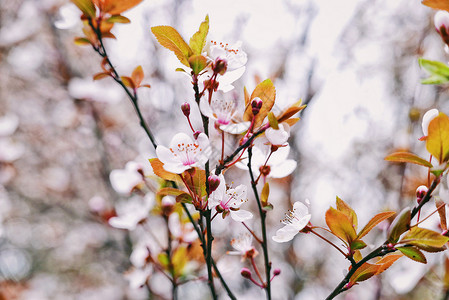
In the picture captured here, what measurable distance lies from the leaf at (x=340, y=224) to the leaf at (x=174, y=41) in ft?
1.10

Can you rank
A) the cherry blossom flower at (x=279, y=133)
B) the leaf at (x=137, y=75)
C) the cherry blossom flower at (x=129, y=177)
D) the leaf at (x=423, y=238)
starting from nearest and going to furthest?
the leaf at (x=423, y=238) < the cherry blossom flower at (x=279, y=133) < the leaf at (x=137, y=75) < the cherry blossom flower at (x=129, y=177)

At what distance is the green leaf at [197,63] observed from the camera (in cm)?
61

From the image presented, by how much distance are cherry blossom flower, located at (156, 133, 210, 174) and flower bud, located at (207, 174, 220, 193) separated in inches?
1.2

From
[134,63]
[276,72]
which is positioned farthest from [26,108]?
[276,72]

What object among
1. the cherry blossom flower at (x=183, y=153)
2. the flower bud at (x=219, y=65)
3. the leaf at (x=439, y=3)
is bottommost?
the cherry blossom flower at (x=183, y=153)

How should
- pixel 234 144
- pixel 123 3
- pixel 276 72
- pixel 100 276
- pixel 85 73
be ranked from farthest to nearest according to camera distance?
pixel 100 276 → pixel 85 73 → pixel 276 72 → pixel 234 144 → pixel 123 3

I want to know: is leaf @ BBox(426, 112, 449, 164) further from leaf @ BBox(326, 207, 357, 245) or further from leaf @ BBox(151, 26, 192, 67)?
leaf @ BBox(151, 26, 192, 67)

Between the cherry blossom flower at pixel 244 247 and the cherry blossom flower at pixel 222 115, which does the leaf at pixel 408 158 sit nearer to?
the cherry blossom flower at pixel 222 115

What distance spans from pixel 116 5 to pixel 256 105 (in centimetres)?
36

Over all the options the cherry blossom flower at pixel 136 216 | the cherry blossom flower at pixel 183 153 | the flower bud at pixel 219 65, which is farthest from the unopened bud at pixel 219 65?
the cherry blossom flower at pixel 136 216

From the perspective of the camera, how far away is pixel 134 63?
3.02 m

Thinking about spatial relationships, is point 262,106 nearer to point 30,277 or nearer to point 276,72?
point 276,72

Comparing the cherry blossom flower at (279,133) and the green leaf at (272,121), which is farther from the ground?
the green leaf at (272,121)

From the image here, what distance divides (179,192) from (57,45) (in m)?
2.69
